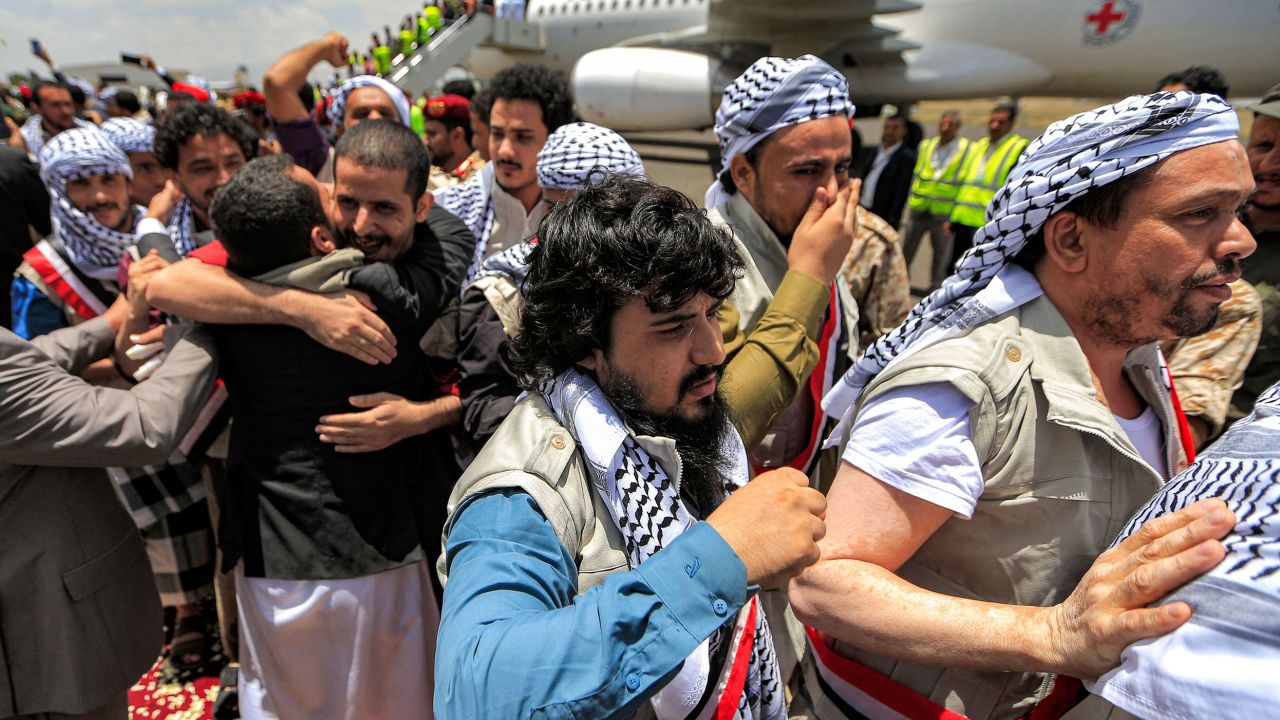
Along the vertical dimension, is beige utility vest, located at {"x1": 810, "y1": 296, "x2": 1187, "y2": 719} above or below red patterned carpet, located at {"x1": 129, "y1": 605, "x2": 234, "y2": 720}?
above

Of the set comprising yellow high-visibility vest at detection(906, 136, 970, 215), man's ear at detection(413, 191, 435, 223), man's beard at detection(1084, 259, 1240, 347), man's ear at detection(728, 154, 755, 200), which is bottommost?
yellow high-visibility vest at detection(906, 136, 970, 215)

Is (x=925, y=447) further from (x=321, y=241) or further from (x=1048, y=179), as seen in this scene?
(x=321, y=241)

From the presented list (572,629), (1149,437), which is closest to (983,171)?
(1149,437)

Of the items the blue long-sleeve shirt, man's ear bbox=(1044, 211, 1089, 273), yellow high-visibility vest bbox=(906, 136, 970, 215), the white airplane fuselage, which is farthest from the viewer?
the white airplane fuselage

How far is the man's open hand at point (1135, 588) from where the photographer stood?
88cm

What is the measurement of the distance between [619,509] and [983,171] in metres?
7.41

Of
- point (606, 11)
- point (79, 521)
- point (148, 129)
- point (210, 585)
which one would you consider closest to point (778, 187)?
point (79, 521)

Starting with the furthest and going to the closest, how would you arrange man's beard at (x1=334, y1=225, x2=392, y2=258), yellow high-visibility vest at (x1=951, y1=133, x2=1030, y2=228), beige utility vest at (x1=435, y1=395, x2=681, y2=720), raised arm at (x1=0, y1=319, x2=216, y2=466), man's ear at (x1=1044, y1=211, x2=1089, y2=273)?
yellow high-visibility vest at (x1=951, y1=133, x2=1030, y2=228)
man's beard at (x1=334, y1=225, x2=392, y2=258)
raised arm at (x1=0, y1=319, x2=216, y2=466)
man's ear at (x1=1044, y1=211, x2=1089, y2=273)
beige utility vest at (x1=435, y1=395, x2=681, y2=720)

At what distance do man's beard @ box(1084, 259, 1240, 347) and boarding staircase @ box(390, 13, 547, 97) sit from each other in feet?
65.3

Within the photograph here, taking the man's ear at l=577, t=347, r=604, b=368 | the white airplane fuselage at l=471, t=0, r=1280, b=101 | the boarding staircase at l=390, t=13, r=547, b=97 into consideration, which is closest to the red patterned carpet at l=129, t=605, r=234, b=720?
the man's ear at l=577, t=347, r=604, b=368

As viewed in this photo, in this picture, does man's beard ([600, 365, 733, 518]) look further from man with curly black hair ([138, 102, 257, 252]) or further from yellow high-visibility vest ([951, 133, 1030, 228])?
yellow high-visibility vest ([951, 133, 1030, 228])

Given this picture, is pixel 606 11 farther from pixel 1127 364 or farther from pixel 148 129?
pixel 1127 364

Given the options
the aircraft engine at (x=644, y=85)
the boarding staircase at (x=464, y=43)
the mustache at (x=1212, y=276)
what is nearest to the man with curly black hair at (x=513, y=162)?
the mustache at (x=1212, y=276)

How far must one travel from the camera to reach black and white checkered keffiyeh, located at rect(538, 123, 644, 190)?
97.6 inches
